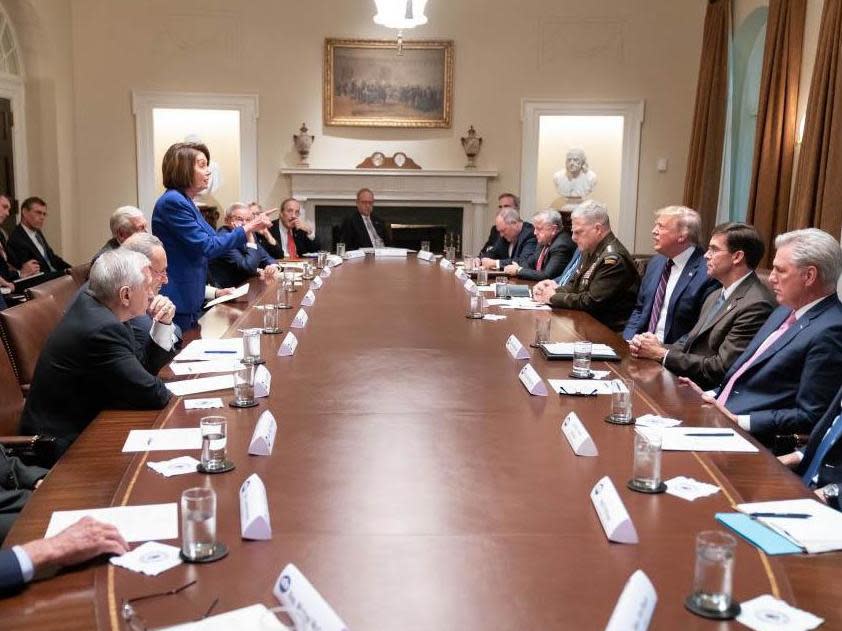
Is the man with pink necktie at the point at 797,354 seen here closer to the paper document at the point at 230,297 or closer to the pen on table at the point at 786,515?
the pen on table at the point at 786,515

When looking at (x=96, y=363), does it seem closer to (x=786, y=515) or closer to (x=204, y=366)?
(x=204, y=366)

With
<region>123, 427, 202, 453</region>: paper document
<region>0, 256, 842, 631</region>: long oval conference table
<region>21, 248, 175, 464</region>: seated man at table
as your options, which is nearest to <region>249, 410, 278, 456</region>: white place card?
<region>0, 256, 842, 631</region>: long oval conference table

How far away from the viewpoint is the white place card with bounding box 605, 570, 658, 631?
4.05ft

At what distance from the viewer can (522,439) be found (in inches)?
88.2

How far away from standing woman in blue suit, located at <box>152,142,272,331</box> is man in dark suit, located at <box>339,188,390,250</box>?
4614 millimetres

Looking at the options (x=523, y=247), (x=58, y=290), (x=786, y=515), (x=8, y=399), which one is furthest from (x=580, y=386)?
(x=523, y=247)

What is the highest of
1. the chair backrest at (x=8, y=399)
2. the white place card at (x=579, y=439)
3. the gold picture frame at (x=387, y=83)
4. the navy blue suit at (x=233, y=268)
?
the gold picture frame at (x=387, y=83)

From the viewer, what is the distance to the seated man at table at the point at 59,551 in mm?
1461

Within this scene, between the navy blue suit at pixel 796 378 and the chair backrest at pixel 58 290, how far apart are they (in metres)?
2.99

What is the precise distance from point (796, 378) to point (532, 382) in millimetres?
972

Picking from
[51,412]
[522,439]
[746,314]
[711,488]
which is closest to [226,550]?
[522,439]

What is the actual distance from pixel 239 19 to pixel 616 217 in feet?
16.4

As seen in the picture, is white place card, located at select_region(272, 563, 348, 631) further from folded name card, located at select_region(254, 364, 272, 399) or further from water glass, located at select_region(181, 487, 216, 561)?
folded name card, located at select_region(254, 364, 272, 399)

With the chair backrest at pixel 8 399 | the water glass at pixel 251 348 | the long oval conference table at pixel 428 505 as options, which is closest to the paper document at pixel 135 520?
the long oval conference table at pixel 428 505
